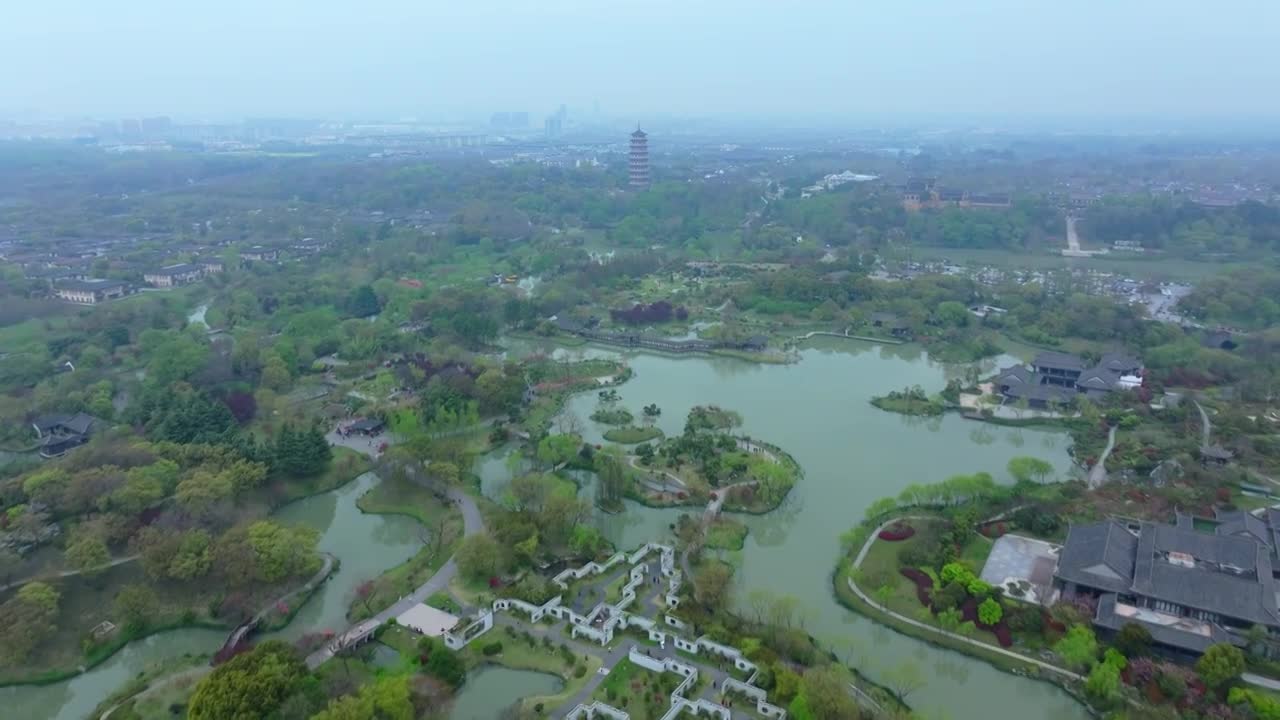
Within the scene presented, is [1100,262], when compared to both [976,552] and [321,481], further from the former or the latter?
[321,481]

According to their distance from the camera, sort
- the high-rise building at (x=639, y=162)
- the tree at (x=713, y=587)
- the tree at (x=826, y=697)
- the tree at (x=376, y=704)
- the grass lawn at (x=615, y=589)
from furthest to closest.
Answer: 1. the high-rise building at (x=639, y=162)
2. the grass lawn at (x=615, y=589)
3. the tree at (x=713, y=587)
4. the tree at (x=826, y=697)
5. the tree at (x=376, y=704)

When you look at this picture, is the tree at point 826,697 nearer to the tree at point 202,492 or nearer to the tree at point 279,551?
the tree at point 279,551

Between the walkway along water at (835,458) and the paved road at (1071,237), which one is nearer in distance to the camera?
the walkway along water at (835,458)

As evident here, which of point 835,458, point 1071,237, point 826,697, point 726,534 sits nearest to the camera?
point 826,697

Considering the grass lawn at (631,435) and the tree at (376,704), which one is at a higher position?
the tree at (376,704)

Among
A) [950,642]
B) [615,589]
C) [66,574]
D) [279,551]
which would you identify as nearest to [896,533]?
[950,642]

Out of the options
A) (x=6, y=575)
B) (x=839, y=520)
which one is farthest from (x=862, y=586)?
(x=6, y=575)

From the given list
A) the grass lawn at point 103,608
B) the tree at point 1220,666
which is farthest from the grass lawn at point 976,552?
the grass lawn at point 103,608
